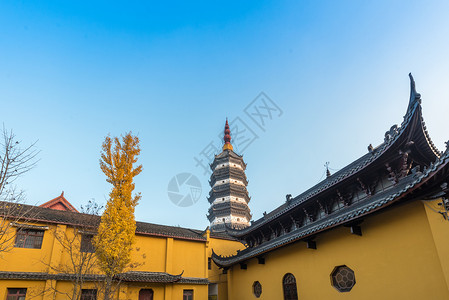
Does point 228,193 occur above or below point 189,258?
above

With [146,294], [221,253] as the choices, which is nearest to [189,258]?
[221,253]

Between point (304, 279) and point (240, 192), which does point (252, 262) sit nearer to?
point (304, 279)

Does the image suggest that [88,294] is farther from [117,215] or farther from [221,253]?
[221,253]

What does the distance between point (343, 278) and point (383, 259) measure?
6.63 feet

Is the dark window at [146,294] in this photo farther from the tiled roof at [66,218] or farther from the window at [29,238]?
the window at [29,238]

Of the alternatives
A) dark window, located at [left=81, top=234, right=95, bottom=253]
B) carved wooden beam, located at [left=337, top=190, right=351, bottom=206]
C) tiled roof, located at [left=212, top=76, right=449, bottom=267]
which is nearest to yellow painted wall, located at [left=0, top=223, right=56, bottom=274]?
dark window, located at [left=81, top=234, right=95, bottom=253]

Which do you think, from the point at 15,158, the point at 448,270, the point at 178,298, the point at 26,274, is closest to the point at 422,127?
the point at 448,270

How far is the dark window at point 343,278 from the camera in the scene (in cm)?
950

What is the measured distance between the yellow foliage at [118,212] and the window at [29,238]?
389cm

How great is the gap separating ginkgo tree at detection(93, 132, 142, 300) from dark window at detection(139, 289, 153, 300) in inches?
78.6

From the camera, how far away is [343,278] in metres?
9.84

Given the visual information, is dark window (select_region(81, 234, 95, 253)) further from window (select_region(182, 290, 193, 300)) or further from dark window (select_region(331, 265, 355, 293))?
dark window (select_region(331, 265, 355, 293))

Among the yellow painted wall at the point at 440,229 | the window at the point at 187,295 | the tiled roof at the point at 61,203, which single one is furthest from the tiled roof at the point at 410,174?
the tiled roof at the point at 61,203

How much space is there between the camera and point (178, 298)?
53.7ft
